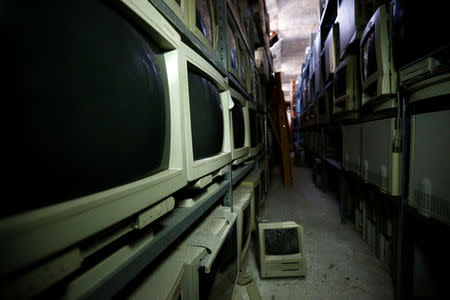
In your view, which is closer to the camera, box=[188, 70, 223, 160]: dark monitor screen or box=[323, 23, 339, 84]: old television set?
box=[188, 70, 223, 160]: dark monitor screen

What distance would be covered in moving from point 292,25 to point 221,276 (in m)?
5.46

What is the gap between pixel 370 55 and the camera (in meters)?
1.25

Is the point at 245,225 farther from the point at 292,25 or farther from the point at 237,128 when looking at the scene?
the point at 292,25

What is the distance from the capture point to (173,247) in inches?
26.0

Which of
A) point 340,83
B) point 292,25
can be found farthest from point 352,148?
point 292,25

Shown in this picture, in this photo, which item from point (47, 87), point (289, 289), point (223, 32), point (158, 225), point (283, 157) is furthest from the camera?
point (283, 157)

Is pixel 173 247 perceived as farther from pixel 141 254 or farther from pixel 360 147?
pixel 360 147

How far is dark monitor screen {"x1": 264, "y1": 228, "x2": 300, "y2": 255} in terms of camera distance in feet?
4.53

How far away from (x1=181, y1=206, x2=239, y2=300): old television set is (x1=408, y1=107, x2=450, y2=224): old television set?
0.88 metres

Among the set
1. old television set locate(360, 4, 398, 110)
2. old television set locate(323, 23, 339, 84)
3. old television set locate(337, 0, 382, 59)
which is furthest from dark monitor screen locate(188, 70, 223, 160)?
old television set locate(323, 23, 339, 84)

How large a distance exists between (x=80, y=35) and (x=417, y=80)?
4.12ft

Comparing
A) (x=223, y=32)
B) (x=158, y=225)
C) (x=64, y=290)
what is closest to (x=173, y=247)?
(x=158, y=225)

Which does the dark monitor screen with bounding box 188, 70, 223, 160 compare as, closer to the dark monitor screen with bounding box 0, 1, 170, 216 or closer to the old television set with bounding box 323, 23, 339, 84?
the dark monitor screen with bounding box 0, 1, 170, 216

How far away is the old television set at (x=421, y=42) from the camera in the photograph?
2.44 ft
